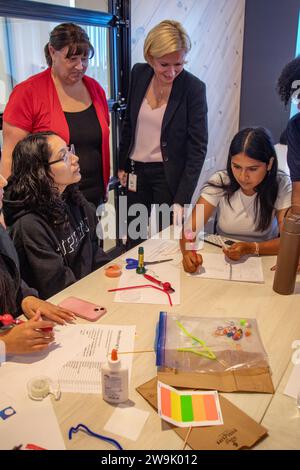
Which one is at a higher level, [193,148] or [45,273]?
[193,148]

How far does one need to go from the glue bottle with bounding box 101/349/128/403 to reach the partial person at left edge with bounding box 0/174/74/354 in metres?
0.24

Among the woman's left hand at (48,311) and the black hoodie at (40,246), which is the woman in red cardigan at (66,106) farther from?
the woman's left hand at (48,311)

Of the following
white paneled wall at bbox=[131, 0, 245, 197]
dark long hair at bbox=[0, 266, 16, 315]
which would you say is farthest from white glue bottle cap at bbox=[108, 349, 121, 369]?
white paneled wall at bbox=[131, 0, 245, 197]

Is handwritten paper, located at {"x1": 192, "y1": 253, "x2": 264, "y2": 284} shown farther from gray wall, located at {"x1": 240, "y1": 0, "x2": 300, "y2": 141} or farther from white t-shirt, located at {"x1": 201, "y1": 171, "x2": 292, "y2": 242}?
gray wall, located at {"x1": 240, "y1": 0, "x2": 300, "y2": 141}

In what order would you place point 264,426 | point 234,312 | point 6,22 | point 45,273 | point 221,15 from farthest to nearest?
point 221,15
point 6,22
point 45,273
point 234,312
point 264,426

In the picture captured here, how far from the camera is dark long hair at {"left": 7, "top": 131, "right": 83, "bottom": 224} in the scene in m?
1.63

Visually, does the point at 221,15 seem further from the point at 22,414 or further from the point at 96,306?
the point at 22,414

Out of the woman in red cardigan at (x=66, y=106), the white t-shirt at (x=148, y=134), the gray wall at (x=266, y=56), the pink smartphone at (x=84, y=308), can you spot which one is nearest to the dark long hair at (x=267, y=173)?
the white t-shirt at (x=148, y=134)

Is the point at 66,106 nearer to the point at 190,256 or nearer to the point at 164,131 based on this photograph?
the point at 164,131

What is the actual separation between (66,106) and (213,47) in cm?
210

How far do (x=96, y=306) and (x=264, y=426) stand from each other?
64 centimetres

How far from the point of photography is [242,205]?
2010mm

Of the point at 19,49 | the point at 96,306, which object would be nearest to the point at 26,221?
the point at 96,306

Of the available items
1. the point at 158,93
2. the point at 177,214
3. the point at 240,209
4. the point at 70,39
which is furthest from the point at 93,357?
the point at 158,93
